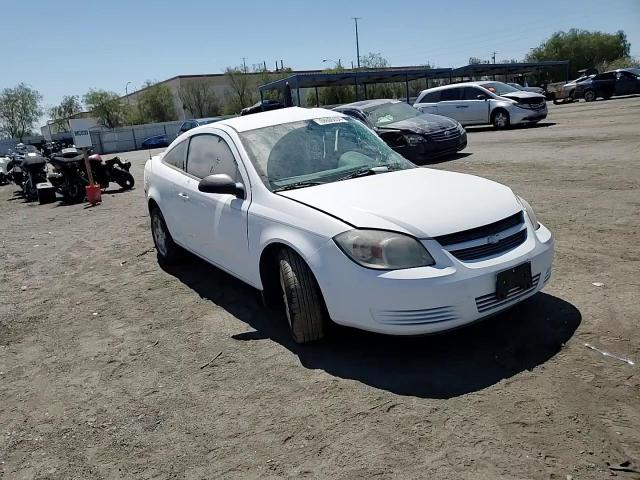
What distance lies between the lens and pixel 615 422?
265 cm

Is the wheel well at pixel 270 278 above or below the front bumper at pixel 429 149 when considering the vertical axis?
below

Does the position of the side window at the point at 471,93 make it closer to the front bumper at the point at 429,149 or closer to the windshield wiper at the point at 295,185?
the front bumper at the point at 429,149

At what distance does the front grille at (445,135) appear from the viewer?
489 inches

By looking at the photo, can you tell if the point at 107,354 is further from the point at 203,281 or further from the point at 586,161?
the point at 586,161

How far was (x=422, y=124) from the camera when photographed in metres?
12.8

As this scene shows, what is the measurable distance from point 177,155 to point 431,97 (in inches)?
660

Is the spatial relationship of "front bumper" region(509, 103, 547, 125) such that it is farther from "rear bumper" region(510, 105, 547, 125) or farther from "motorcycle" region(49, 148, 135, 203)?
"motorcycle" region(49, 148, 135, 203)

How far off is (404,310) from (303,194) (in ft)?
3.90

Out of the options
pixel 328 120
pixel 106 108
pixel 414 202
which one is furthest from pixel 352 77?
pixel 106 108

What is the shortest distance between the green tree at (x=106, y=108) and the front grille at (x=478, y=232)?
281 feet

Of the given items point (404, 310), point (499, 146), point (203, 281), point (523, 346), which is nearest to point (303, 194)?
point (404, 310)

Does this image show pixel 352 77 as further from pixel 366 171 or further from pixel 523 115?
pixel 366 171

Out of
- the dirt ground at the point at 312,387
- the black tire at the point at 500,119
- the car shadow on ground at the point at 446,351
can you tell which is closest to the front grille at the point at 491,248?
the car shadow on ground at the point at 446,351

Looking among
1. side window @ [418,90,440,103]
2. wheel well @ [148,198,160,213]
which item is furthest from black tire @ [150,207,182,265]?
side window @ [418,90,440,103]
